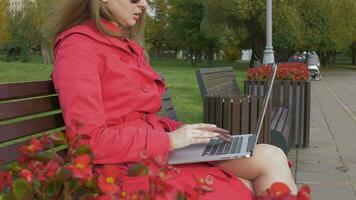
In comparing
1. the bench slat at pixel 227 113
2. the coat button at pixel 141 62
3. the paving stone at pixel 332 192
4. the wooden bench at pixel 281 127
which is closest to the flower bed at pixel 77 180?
the coat button at pixel 141 62

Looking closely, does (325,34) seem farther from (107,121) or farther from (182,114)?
(107,121)

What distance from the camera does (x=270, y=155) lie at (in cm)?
255

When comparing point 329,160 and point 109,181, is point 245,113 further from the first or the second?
point 109,181

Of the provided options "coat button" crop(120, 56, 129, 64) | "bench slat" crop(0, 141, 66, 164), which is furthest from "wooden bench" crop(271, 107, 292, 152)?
"bench slat" crop(0, 141, 66, 164)

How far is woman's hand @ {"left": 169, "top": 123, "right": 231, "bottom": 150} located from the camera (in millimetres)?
2473

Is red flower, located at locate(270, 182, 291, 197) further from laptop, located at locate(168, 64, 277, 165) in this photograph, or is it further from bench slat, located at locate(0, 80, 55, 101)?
bench slat, located at locate(0, 80, 55, 101)

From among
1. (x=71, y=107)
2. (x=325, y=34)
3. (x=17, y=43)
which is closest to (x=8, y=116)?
(x=71, y=107)

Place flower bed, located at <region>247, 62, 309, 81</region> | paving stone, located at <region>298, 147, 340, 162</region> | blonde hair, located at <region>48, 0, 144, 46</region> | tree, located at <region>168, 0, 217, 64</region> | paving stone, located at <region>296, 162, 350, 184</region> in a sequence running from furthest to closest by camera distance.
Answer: tree, located at <region>168, 0, 217, 64</region> → flower bed, located at <region>247, 62, 309, 81</region> → paving stone, located at <region>298, 147, 340, 162</region> → paving stone, located at <region>296, 162, 350, 184</region> → blonde hair, located at <region>48, 0, 144, 46</region>

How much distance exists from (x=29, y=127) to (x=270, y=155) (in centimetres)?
99

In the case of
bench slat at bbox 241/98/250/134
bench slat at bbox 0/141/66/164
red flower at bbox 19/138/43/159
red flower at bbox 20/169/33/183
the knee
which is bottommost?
bench slat at bbox 241/98/250/134

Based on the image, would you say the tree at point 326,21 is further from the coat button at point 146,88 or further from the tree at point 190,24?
the coat button at point 146,88

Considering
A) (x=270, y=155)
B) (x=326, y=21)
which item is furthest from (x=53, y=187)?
(x=326, y=21)

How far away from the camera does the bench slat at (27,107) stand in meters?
2.43

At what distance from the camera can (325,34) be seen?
151 ft
